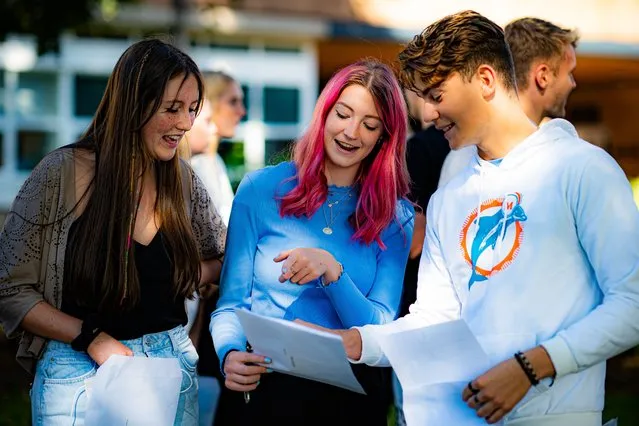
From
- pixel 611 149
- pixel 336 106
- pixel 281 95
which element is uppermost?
pixel 336 106

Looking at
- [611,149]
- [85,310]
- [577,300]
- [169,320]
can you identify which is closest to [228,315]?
[169,320]

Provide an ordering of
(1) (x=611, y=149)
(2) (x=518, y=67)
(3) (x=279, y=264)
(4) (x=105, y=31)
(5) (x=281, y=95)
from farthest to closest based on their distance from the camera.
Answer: (1) (x=611, y=149) → (5) (x=281, y=95) → (4) (x=105, y=31) → (2) (x=518, y=67) → (3) (x=279, y=264)

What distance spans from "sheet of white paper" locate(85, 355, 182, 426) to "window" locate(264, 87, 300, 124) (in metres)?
15.7

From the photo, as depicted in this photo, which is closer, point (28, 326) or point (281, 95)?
point (28, 326)

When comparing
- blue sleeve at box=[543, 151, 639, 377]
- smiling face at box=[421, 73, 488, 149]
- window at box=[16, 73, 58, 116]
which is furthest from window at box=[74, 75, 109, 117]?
blue sleeve at box=[543, 151, 639, 377]

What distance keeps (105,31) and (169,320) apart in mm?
8466

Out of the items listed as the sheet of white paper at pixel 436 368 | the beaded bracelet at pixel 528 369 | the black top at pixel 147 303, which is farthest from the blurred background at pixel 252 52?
the beaded bracelet at pixel 528 369

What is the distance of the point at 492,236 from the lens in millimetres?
2836

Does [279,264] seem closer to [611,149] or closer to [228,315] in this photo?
[228,315]

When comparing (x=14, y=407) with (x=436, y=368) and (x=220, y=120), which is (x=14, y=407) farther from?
(x=436, y=368)

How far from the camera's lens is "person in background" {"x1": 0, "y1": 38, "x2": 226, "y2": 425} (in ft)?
9.96

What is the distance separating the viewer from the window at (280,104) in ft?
60.5

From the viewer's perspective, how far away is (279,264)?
3227 millimetres

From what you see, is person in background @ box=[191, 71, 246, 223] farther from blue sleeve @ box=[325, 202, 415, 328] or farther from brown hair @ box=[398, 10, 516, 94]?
brown hair @ box=[398, 10, 516, 94]
